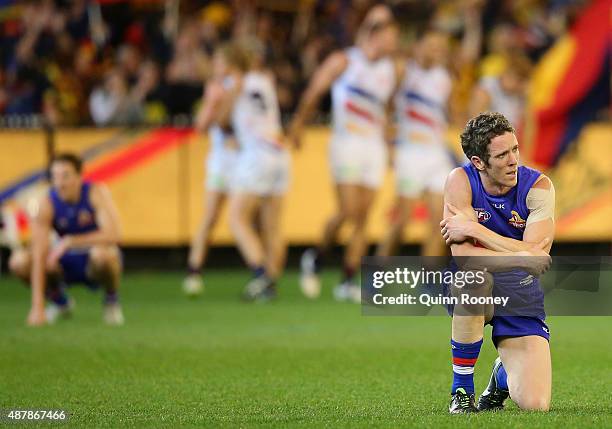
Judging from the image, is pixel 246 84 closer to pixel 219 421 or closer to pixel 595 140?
pixel 595 140

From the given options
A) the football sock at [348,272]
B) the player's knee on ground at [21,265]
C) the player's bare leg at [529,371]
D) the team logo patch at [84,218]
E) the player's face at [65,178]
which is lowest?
the football sock at [348,272]

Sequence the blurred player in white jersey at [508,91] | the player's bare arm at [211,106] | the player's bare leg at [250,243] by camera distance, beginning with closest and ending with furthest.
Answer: the player's bare leg at [250,243], the player's bare arm at [211,106], the blurred player in white jersey at [508,91]

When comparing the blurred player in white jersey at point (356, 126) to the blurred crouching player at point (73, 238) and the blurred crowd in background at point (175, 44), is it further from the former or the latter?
the blurred crouching player at point (73, 238)

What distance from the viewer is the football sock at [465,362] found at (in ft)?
21.4

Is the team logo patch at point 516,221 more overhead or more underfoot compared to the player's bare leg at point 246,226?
more overhead

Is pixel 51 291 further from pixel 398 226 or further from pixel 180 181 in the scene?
pixel 180 181

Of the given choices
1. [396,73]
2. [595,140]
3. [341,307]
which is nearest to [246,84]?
[396,73]

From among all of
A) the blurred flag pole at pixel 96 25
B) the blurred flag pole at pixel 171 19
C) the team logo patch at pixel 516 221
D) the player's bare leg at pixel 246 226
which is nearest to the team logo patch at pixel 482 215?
the team logo patch at pixel 516 221

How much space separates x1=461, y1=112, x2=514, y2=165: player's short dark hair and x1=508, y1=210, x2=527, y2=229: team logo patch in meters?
0.31

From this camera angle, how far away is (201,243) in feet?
47.8

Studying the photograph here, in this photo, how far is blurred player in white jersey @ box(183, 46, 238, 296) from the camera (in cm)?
1419

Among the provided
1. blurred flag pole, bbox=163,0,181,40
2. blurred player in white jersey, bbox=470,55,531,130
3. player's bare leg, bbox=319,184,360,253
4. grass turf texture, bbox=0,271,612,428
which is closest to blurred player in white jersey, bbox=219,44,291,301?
player's bare leg, bbox=319,184,360,253

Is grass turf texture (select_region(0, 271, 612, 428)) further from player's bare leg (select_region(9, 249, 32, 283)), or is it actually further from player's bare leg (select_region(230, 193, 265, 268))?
player's bare leg (select_region(230, 193, 265, 268))

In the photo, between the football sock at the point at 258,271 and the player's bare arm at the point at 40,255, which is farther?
the football sock at the point at 258,271
